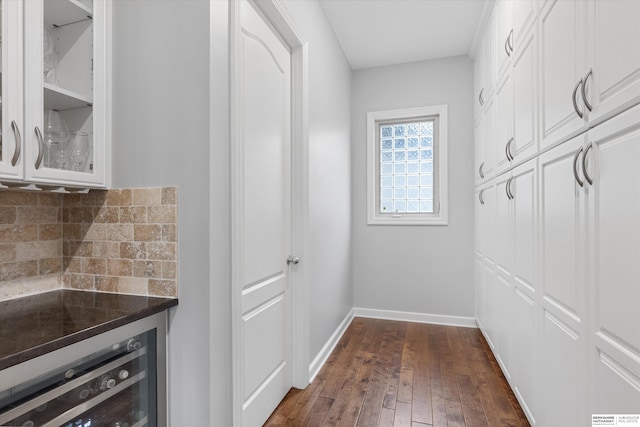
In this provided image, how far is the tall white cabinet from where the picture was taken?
36.8 inches

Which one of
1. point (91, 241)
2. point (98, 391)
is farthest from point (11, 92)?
point (98, 391)

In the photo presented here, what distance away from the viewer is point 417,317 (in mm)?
3586

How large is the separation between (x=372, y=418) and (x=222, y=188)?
5.03 ft

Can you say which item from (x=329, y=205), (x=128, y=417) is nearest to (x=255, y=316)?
(x=128, y=417)

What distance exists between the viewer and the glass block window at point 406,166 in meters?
3.69

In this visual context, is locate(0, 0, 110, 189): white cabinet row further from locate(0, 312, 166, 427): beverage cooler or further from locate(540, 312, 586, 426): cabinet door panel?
locate(540, 312, 586, 426): cabinet door panel

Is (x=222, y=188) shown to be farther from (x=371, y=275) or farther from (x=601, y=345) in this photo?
(x=371, y=275)

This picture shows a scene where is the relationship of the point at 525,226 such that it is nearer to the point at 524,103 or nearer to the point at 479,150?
the point at 524,103

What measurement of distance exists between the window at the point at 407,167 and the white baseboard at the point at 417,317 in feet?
3.31

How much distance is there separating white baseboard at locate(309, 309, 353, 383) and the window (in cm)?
118

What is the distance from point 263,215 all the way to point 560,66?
1.49 meters

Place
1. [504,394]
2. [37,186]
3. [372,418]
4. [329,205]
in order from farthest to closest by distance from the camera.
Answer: [329,205]
[504,394]
[372,418]
[37,186]

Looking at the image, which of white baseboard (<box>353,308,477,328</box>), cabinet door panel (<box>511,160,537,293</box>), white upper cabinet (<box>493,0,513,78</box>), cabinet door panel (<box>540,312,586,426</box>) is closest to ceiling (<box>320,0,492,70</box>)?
white upper cabinet (<box>493,0,513,78</box>)

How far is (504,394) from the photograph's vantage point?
2.10 meters
